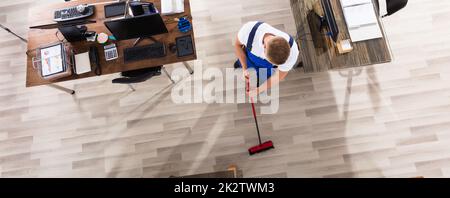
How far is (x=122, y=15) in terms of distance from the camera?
10.6 ft

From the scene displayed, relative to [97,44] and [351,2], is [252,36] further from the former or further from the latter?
[97,44]

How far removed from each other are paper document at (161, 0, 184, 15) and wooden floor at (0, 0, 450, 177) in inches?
36.4

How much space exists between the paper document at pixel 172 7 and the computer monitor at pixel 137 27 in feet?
0.93

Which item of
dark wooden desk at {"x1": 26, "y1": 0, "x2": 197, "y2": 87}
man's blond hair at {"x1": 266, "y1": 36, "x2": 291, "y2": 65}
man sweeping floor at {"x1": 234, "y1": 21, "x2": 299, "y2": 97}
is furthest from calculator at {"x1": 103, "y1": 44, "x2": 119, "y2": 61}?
man's blond hair at {"x1": 266, "y1": 36, "x2": 291, "y2": 65}

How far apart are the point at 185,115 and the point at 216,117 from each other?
0.40m

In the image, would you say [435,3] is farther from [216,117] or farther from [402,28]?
[216,117]

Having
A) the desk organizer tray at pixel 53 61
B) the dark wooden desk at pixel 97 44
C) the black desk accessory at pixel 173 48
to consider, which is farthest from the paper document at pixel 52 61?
the black desk accessory at pixel 173 48

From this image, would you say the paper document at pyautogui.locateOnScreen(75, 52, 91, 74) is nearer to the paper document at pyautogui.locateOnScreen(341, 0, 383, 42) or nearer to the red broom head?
the red broom head

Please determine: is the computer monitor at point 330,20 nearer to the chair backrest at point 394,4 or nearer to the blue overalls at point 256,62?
the blue overalls at point 256,62

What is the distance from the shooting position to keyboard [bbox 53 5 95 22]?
10.5ft

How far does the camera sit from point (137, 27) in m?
2.85

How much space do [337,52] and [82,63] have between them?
2635mm

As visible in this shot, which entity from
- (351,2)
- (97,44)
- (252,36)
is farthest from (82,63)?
(351,2)
